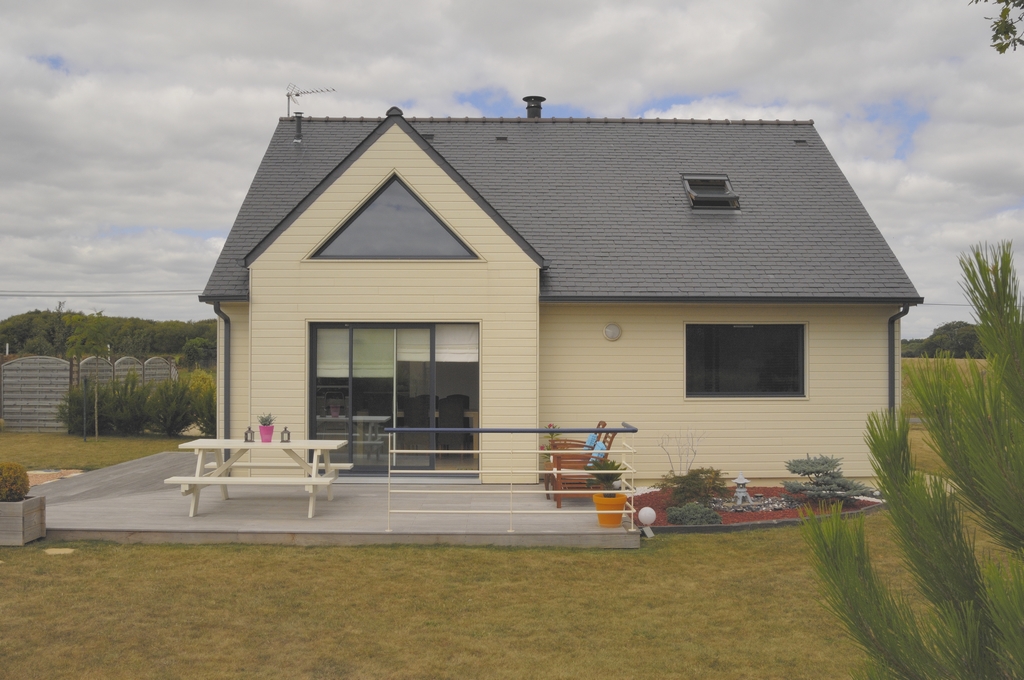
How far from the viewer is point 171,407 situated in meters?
18.8

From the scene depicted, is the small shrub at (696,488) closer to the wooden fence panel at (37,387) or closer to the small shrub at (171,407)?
the small shrub at (171,407)

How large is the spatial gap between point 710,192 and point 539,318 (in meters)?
4.24

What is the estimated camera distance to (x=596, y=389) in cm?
1195

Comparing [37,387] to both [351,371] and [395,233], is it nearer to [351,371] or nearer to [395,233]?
[351,371]

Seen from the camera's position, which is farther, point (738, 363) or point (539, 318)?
point (738, 363)

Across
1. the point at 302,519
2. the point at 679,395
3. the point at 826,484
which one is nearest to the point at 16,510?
the point at 302,519

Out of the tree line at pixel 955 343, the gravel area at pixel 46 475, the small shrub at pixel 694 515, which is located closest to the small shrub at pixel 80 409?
the gravel area at pixel 46 475

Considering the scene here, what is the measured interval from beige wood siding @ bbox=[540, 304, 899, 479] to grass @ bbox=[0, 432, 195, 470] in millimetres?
8803

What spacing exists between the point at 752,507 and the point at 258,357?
709 cm

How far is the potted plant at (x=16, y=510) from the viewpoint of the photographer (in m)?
8.10

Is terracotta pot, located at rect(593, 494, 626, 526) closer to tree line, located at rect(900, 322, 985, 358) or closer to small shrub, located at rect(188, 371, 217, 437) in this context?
tree line, located at rect(900, 322, 985, 358)

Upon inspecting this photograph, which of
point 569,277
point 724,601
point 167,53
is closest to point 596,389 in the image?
point 569,277

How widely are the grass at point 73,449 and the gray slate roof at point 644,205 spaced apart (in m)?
5.69

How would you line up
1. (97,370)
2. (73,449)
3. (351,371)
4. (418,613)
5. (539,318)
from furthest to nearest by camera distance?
(97,370), (73,449), (539,318), (351,371), (418,613)
